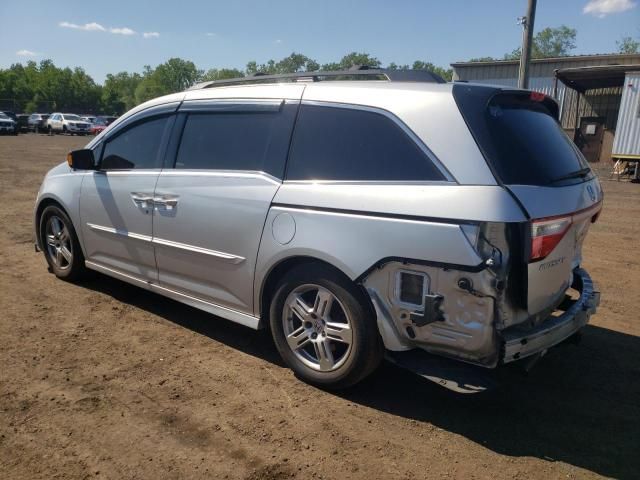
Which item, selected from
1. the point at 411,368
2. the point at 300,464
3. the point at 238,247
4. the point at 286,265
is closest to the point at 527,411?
the point at 411,368

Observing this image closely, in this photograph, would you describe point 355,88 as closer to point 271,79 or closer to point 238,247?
point 271,79

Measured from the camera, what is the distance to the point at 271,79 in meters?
3.94

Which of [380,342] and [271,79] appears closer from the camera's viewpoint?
[380,342]

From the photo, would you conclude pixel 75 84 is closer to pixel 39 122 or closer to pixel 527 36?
pixel 39 122

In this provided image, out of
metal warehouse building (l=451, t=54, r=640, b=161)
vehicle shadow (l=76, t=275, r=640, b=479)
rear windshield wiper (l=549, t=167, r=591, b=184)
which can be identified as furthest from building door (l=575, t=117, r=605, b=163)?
rear windshield wiper (l=549, t=167, r=591, b=184)

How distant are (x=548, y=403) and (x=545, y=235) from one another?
124cm

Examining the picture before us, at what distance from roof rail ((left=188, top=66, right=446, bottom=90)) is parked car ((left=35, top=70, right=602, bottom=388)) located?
0.02 metres

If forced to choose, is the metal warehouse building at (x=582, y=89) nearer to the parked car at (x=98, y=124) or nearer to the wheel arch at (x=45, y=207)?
the wheel arch at (x=45, y=207)

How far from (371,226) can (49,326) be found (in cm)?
297

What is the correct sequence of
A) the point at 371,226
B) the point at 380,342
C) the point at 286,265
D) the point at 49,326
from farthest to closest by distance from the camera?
1. the point at 49,326
2. the point at 286,265
3. the point at 380,342
4. the point at 371,226

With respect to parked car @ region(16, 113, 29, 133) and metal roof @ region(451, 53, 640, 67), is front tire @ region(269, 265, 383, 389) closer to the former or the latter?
metal roof @ region(451, 53, 640, 67)

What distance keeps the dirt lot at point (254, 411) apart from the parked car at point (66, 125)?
4219 cm

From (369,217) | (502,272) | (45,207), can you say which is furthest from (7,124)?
(502,272)

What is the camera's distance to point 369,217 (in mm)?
2926
